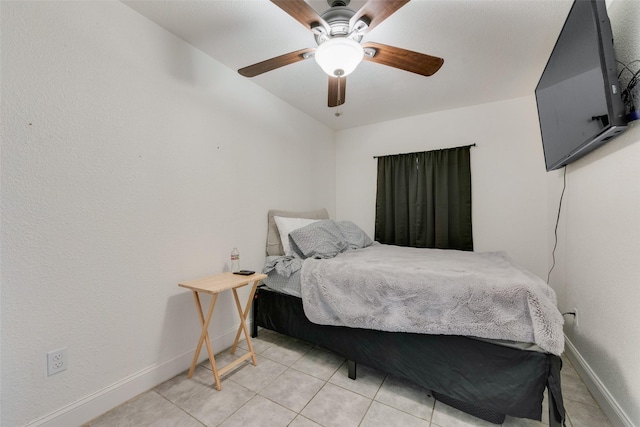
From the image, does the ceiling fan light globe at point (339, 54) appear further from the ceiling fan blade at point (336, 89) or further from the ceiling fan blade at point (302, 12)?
the ceiling fan blade at point (336, 89)

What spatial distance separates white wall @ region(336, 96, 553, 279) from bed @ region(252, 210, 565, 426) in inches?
57.4

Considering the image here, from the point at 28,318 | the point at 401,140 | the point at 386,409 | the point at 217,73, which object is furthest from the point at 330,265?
the point at 401,140

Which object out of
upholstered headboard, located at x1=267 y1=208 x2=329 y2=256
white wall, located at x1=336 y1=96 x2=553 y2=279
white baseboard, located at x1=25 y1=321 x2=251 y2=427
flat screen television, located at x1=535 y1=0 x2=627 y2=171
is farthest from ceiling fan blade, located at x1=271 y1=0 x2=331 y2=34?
white wall, located at x1=336 y1=96 x2=553 y2=279

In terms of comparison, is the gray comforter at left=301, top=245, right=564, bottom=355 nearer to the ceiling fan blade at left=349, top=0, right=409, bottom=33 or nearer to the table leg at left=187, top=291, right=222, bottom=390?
the table leg at left=187, top=291, right=222, bottom=390

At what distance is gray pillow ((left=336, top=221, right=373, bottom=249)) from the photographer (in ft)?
9.09

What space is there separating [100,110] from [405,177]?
306 centimetres

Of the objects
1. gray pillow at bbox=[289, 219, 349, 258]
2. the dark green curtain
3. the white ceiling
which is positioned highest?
the white ceiling

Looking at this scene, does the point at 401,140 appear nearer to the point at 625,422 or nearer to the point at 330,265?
the point at 330,265

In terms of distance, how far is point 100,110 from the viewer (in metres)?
1.48

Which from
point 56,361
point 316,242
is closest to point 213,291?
point 56,361

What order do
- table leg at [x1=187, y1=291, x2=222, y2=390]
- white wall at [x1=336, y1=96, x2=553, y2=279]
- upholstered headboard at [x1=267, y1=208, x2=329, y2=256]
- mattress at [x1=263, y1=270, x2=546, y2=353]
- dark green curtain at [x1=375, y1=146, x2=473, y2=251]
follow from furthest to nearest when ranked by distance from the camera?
dark green curtain at [x1=375, y1=146, x2=473, y2=251]
white wall at [x1=336, y1=96, x2=553, y2=279]
upholstered headboard at [x1=267, y1=208, x2=329, y2=256]
mattress at [x1=263, y1=270, x2=546, y2=353]
table leg at [x1=187, y1=291, x2=222, y2=390]

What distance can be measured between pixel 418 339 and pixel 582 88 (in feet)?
5.46

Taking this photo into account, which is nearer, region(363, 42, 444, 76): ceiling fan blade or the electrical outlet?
the electrical outlet

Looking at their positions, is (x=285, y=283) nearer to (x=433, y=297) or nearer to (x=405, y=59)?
(x=433, y=297)
